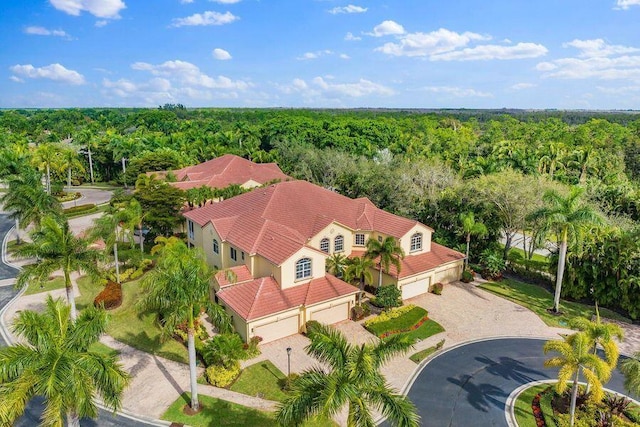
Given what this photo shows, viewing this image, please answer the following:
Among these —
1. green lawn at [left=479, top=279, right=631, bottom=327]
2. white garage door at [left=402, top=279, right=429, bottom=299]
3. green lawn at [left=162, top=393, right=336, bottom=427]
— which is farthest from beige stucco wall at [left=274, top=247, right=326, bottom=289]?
green lawn at [left=479, top=279, right=631, bottom=327]

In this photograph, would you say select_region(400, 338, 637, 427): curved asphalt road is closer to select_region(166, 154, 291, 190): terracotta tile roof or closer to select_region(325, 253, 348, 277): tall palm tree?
select_region(325, 253, 348, 277): tall palm tree

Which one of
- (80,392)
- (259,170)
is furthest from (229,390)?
(259,170)

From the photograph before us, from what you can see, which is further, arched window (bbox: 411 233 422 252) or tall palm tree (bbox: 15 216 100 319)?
arched window (bbox: 411 233 422 252)

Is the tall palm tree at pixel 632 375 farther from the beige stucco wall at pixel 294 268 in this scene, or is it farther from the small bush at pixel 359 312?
the beige stucco wall at pixel 294 268

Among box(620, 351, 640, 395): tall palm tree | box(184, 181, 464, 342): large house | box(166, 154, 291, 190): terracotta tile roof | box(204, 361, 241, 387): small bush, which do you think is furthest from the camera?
box(166, 154, 291, 190): terracotta tile roof

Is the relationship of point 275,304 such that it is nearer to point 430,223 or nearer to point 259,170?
point 430,223

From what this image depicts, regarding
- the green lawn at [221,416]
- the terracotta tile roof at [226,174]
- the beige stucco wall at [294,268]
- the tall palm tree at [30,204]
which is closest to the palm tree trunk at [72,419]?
the green lawn at [221,416]
